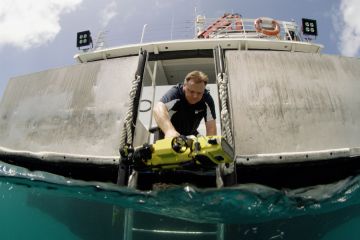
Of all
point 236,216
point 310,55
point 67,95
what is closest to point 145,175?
point 236,216

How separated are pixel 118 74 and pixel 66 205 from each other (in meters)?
2.35

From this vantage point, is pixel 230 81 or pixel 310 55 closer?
pixel 230 81

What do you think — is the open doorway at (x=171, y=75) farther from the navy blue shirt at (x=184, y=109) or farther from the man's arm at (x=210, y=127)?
the man's arm at (x=210, y=127)

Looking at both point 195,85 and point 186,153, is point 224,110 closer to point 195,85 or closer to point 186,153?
point 195,85

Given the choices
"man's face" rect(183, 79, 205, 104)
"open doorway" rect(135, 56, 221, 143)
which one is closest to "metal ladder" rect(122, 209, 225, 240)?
"man's face" rect(183, 79, 205, 104)

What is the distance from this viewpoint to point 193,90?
12.0 feet

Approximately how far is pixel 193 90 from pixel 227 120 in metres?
0.68

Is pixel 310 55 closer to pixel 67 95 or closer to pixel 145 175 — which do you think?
pixel 145 175

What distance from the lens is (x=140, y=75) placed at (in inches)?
184

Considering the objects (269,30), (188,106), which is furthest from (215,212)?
(269,30)

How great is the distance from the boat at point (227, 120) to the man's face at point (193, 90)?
0.51 m

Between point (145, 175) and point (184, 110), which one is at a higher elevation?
point (184, 110)

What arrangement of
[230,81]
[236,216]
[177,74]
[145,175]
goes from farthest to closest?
[177,74] → [230,81] → [145,175] → [236,216]

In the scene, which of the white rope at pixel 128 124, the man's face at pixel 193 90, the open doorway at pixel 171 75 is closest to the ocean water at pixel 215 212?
the white rope at pixel 128 124
